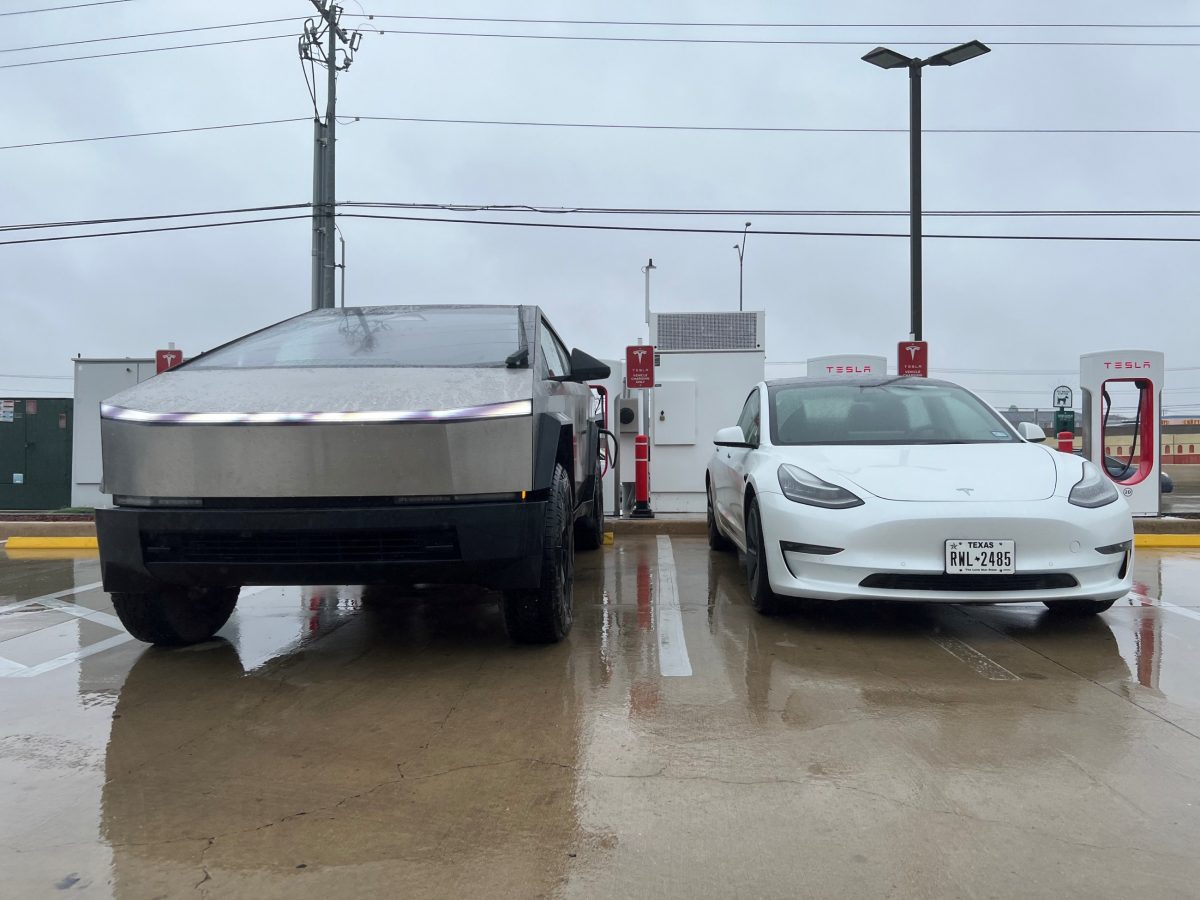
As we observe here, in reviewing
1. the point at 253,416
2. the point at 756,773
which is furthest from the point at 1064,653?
the point at 253,416

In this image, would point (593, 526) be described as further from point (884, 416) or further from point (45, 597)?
point (45, 597)

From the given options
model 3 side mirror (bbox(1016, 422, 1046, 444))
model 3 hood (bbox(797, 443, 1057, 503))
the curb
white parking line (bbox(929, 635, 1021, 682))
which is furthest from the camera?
the curb

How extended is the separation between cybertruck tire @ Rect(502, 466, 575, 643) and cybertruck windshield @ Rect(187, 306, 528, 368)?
67 cm

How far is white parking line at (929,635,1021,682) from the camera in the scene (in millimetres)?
3553

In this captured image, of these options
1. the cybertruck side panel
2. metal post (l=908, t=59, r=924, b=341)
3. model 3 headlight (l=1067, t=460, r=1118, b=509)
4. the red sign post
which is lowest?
model 3 headlight (l=1067, t=460, r=1118, b=509)

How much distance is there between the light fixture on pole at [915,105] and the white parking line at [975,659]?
7.51 m

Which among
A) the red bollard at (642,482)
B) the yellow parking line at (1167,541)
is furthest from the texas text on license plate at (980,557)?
the red bollard at (642,482)

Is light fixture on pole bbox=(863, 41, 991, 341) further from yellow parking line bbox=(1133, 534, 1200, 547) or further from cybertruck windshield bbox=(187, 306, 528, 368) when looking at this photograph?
cybertruck windshield bbox=(187, 306, 528, 368)

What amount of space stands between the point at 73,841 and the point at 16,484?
46.7 ft

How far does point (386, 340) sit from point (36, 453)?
1265cm

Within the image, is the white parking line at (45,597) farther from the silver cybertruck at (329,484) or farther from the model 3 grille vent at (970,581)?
the model 3 grille vent at (970,581)

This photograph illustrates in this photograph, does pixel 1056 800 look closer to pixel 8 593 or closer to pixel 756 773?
pixel 756 773

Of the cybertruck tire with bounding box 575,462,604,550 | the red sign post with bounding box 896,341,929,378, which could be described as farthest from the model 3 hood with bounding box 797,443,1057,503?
the red sign post with bounding box 896,341,929,378

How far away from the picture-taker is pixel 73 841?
7.29 ft
